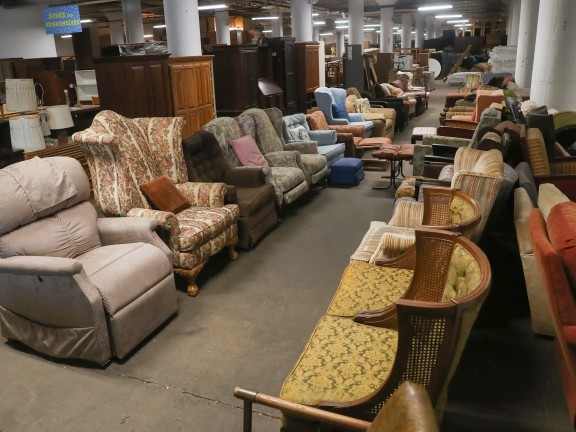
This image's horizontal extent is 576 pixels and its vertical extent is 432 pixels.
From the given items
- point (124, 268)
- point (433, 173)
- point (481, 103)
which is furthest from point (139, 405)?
point (481, 103)

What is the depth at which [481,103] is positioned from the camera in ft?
24.7

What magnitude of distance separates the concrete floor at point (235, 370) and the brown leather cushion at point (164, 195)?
570mm

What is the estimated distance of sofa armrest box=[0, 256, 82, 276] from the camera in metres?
2.61

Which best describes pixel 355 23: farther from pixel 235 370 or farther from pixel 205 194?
pixel 235 370

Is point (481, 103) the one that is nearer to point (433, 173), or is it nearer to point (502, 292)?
point (433, 173)

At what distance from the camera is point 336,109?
8211mm

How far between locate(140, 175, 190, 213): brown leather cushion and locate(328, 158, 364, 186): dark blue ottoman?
2.72 meters

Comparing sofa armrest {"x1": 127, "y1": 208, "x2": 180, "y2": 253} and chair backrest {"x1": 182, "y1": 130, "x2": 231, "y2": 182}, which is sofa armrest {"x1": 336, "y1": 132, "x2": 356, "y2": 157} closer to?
chair backrest {"x1": 182, "y1": 130, "x2": 231, "y2": 182}

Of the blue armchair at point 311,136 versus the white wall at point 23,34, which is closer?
the blue armchair at point 311,136

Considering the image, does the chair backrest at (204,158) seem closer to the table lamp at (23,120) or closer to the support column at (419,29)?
the table lamp at (23,120)

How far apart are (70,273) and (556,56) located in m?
5.74

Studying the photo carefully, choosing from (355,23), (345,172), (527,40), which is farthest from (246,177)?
(355,23)

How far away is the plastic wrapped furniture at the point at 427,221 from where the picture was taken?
227 cm

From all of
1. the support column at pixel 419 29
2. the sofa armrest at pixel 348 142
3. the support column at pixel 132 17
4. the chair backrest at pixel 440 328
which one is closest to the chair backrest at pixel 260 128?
the sofa armrest at pixel 348 142
